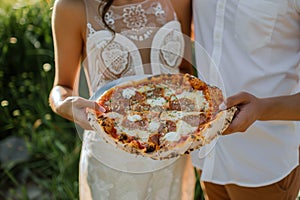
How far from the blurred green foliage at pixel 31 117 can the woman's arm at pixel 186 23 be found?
1130 millimetres

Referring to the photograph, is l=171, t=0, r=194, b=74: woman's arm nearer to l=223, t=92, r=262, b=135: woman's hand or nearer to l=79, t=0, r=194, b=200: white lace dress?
l=79, t=0, r=194, b=200: white lace dress

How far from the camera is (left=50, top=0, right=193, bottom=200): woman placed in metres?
1.80

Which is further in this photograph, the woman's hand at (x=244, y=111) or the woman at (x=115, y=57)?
the woman at (x=115, y=57)

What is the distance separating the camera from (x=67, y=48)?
185 centimetres

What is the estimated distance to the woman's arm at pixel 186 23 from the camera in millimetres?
1888

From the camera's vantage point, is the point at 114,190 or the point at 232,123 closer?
the point at 232,123

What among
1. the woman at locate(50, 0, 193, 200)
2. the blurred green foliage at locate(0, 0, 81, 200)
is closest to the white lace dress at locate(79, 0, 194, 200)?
the woman at locate(50, 0, 193, 200)

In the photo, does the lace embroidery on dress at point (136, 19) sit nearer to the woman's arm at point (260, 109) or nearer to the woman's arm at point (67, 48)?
the woman's arm at point (67, 48)

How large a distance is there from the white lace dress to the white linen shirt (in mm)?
124

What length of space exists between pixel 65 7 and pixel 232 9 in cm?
53

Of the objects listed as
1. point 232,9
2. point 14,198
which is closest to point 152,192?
point 232,9

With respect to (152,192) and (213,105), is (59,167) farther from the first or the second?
(213,105)

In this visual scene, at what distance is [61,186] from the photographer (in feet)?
9.31

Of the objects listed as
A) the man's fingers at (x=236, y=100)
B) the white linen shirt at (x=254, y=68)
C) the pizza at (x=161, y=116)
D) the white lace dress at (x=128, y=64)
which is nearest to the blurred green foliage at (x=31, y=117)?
the white lace dress at (x=128, y=64)
